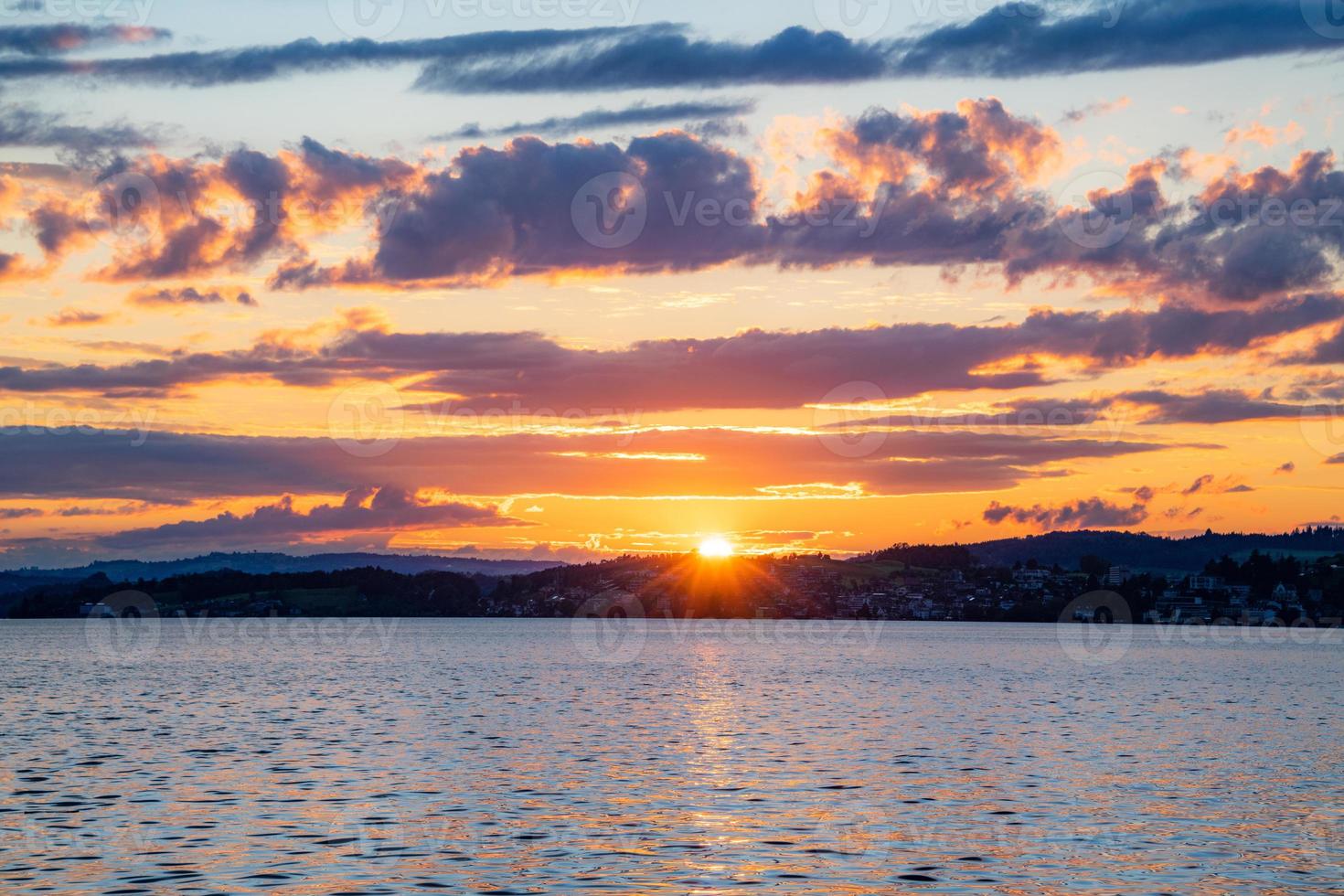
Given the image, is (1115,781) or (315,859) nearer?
(315,859)

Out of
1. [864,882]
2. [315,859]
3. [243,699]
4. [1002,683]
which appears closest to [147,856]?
[315,859]

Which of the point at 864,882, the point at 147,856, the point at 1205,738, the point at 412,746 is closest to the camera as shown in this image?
the point at 864,882

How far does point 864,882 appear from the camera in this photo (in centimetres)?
4081

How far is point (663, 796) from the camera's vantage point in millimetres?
57812

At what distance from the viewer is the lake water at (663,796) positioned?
138ft

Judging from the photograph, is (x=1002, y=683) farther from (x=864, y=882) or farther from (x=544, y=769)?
(x=864, y=882)

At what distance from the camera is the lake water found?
42.0 m

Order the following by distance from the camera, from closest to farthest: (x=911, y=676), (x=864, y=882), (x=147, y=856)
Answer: (x=864, y=882)
(x=147, y=856)
(x=911, y=676)

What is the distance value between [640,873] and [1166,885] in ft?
50.3

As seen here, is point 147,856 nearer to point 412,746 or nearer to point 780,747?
point 412,746

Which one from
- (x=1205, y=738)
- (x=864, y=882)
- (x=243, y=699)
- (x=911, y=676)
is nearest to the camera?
(x=864, y=882)

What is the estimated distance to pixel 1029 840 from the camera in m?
48.2

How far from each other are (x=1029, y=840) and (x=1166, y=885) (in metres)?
7.56

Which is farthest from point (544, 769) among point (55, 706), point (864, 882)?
point (55, 706)
